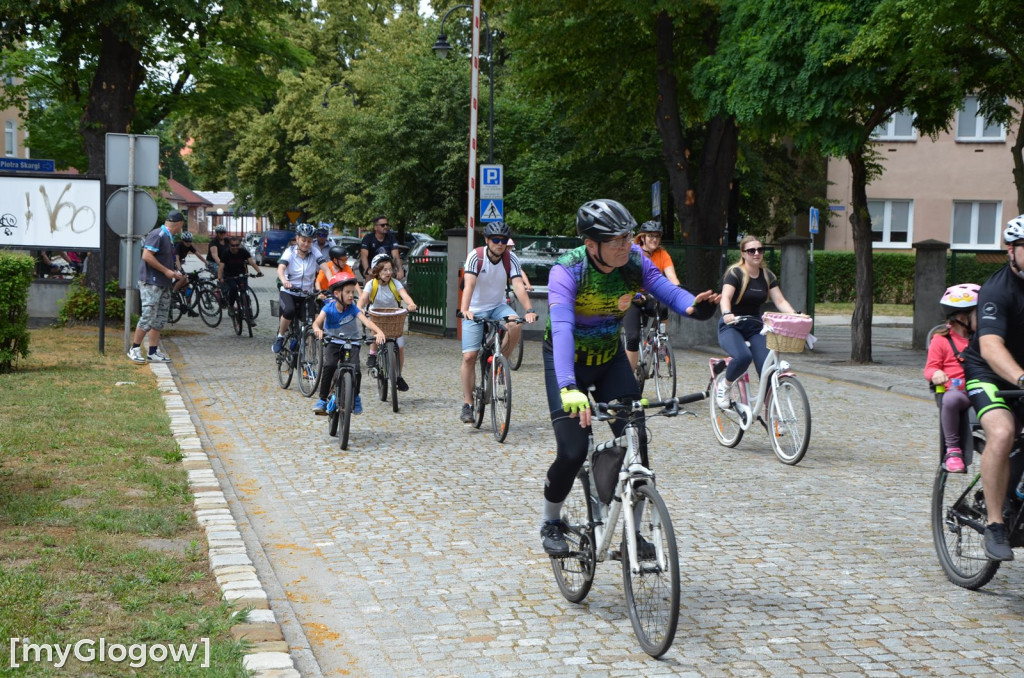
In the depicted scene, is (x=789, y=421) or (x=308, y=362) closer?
(x=789, y=421)

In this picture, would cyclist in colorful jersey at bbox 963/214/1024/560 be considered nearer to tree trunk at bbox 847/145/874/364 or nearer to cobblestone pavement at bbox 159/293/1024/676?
cobblestone pavement at bbox 159/293/1024/676

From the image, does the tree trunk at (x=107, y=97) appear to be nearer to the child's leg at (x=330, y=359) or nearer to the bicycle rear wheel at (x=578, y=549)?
the child's leg at (x=330, y=359)

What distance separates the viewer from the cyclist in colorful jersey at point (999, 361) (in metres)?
5.62

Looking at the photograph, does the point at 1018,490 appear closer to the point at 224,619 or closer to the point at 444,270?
the point at 224,619

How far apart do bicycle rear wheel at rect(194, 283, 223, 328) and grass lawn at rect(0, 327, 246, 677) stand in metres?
12.1

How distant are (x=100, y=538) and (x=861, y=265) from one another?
560 inches

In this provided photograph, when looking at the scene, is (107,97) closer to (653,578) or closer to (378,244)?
(378,244)

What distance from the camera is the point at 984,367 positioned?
593 centimetres

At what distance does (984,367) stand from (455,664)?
2.91 metres

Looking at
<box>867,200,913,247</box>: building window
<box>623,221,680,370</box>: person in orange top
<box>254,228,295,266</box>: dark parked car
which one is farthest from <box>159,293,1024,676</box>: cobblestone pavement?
<box>254,228,295,266</box>: dark parked car

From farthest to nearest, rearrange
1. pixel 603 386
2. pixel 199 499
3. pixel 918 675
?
pixel 199 499 → pixel 603 386 → pixel 918 675

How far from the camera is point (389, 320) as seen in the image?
11.7 metres

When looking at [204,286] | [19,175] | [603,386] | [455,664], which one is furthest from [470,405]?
[204,286]

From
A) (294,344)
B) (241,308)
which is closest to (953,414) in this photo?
(294,344)
